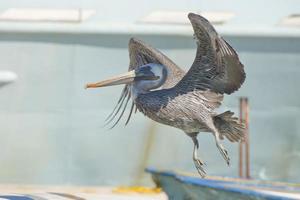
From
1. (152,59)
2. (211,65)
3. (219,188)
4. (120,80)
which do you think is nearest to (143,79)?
(120,80)

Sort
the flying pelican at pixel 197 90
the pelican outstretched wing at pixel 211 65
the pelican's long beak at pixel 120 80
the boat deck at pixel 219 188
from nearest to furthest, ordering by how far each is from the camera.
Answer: the pelican outstretched wing at pixel 211 65 → the flying pelican at pixel 197 90 → the pelican's long beak at pixel 120 80 → the boat deck at pixel 219 188

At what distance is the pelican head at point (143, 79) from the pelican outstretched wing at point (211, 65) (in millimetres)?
149

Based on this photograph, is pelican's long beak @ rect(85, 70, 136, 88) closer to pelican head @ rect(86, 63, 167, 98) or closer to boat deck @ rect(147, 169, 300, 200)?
pelican head @ rect(86, 63, 167, 98)

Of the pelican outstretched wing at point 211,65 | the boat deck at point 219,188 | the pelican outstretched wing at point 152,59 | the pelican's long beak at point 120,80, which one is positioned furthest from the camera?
the boat deck at point 219,188

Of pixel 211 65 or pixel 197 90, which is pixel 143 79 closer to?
pixel 197 90

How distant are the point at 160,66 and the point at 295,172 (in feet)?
19.7

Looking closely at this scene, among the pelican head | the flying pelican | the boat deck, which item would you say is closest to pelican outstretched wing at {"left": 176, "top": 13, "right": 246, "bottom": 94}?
the flying pelican

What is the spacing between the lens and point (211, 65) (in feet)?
20.7

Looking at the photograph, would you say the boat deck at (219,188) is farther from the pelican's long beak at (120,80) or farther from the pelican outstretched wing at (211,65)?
the pelican's long beak at (120,80)

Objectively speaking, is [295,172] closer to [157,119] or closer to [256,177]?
[256,177]

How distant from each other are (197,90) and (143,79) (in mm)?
376

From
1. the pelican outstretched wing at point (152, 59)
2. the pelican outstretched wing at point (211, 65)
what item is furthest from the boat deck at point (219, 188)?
the pelican outstretched wing at point (211, 65)

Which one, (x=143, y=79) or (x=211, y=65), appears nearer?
(x=211, y=65)

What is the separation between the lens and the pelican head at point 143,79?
6453 millimetres
